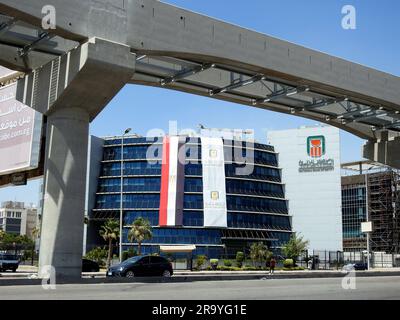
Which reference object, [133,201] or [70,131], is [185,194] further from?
[70,131]

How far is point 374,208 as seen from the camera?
111 m

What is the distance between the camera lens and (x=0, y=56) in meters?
24.0

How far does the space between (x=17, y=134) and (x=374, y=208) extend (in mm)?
86437

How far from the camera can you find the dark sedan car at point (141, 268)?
3188 centimetres

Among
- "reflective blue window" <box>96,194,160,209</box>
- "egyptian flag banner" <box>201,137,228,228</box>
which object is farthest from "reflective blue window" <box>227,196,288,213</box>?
"reflective blue window" <box>96,194,160,209</box>

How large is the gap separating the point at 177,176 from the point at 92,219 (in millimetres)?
18453

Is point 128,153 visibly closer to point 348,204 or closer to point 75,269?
point 348,204

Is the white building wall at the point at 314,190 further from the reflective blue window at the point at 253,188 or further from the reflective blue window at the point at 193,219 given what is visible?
the reflective blue window at the point at 193,219

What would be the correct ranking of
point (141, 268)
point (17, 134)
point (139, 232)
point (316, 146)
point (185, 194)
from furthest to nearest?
point (316, 146), point (185, 194), point (139, 232), point (17, 134), point (141, 268)

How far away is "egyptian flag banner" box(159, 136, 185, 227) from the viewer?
10100cm

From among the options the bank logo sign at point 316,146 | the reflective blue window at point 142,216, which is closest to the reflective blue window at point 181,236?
the reflective blue window at point 142,216

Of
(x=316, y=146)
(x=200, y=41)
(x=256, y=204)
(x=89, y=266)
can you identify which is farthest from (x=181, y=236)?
(x=200, y=41)

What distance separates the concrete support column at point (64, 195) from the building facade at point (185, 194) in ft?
255
